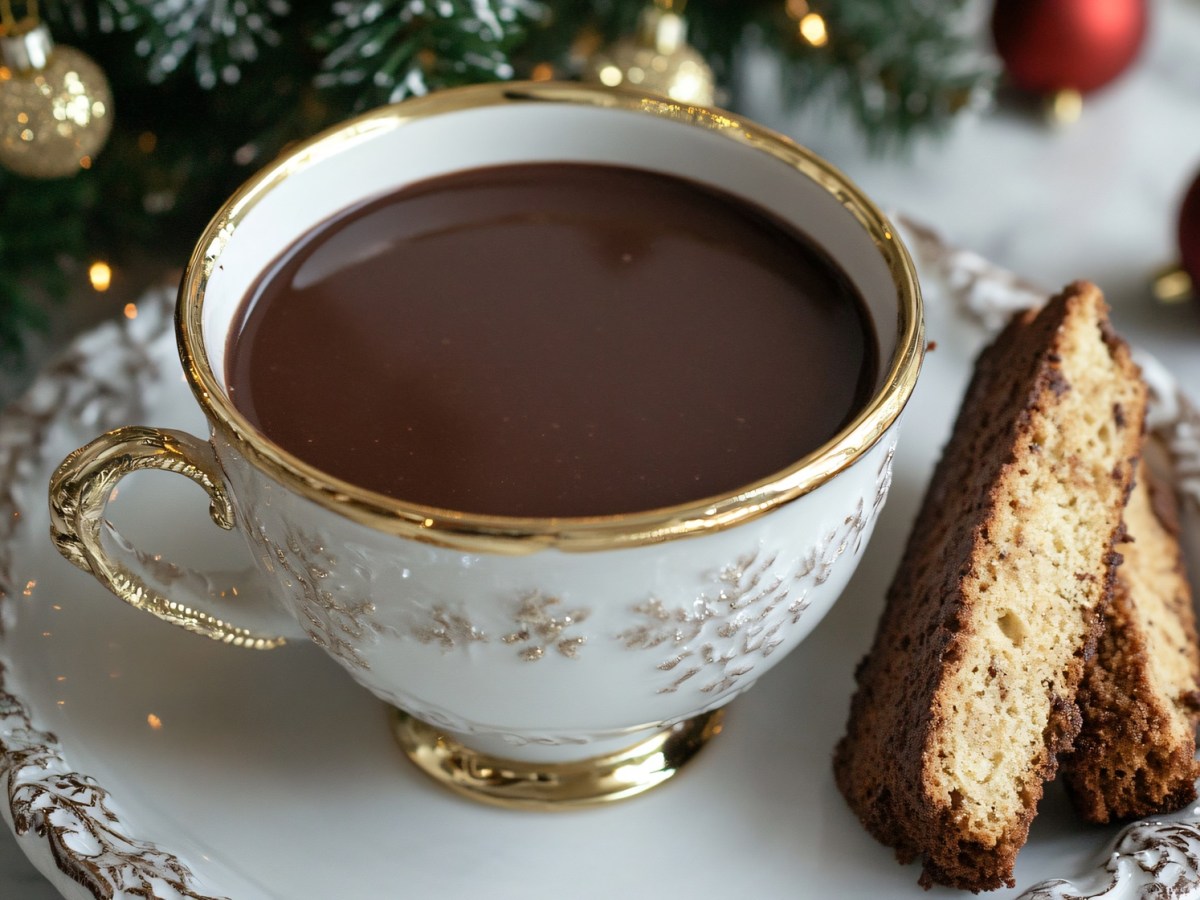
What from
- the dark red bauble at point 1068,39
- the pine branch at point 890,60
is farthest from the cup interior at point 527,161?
the dark red bauble at point 1068,39

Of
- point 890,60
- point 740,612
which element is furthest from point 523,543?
point 890,60

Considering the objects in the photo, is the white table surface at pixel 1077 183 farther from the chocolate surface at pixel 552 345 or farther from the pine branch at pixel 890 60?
the chocolate surface at pixel 552 345

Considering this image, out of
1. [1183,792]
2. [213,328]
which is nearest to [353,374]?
[213,328]

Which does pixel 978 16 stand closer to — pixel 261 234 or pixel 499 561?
pixel 261 234

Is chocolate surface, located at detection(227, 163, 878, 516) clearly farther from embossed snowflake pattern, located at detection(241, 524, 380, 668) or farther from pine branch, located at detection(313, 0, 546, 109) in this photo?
pine branch, located at detection(313, 0, 546, 109)

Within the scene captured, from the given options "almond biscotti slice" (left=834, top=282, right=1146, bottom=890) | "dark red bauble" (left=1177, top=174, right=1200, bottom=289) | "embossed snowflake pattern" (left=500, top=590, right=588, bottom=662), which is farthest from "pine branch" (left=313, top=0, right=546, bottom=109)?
"dark red bauble" (left=1177, top=174, right=1200, bottom=289)

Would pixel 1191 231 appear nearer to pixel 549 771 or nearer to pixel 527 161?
pixel 527 161

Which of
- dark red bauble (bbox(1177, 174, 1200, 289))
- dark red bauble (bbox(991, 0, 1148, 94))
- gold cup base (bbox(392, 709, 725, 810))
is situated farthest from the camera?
dark red bauble (bbox(991, 0, 1148, 94))
